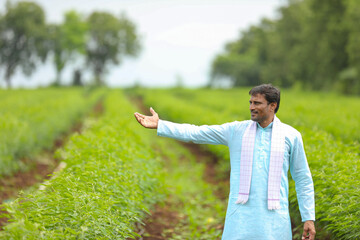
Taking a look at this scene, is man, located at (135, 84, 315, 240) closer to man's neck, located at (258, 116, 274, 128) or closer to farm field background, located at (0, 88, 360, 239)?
man's neck, located at (258, 116, 274, 128)

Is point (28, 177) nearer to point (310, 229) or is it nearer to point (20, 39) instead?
point (310, 229)

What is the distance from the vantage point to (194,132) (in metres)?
3.60

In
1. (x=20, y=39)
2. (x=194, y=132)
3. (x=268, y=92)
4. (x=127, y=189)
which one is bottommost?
(x=127, y=189)

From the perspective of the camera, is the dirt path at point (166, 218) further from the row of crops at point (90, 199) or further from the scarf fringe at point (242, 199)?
the scarf fringe at point (242, 199)

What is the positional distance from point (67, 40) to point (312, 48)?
41440mm

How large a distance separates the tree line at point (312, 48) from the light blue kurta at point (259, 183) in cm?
2744

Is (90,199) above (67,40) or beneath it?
beneath

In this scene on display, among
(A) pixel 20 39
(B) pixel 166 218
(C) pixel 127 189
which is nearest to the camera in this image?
(C) pixel 127 189

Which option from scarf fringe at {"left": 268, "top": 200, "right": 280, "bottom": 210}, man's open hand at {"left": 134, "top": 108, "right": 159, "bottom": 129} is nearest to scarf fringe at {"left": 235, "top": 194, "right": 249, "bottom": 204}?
scarf fringe at {"left": 268, "top": 200, "right": 280, "bottom": 210}

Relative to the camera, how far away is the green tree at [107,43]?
222 ft

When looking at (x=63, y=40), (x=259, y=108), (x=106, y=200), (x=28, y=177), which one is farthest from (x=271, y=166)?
(x=63, y=40)

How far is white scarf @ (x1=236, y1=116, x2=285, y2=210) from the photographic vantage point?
10.7 ft

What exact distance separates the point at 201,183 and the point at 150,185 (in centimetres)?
371

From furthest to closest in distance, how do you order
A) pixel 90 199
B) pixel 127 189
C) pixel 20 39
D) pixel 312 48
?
1. pixel 20 39
2. pixel 312 48
3. pixel 127 189
4. pixel 90 199
